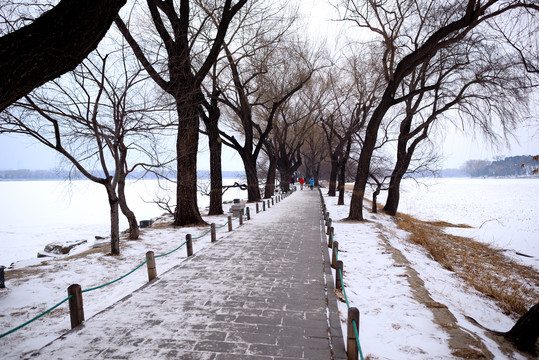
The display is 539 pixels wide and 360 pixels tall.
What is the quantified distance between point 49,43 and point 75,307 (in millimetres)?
3588

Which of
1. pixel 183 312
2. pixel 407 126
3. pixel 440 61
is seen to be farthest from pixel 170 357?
pixel 407 126

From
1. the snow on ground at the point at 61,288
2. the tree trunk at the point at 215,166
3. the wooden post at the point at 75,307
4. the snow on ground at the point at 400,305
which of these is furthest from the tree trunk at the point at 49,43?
the tree trunk at the point at 215,166

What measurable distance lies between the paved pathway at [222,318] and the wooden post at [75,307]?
0.37 feet

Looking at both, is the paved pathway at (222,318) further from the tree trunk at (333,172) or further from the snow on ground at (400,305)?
the tree trunk at (333,172)

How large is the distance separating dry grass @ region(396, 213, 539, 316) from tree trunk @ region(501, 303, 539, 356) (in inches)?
96.9

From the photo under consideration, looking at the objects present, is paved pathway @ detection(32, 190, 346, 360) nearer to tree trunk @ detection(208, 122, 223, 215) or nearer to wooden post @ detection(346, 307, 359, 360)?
wooden post @ detection(346, 307, 359, 360)

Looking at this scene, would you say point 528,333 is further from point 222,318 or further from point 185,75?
point 185,75

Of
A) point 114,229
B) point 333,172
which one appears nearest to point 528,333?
point 114,229

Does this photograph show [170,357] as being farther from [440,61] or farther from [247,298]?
[440,61]

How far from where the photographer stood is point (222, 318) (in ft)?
14.3

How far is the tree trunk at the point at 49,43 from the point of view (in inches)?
114

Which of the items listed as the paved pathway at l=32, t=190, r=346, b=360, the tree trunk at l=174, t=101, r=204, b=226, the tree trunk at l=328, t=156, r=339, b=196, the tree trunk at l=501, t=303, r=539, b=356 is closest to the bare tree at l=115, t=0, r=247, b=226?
the tree trunk at l=174, t=101, r=204, b=226

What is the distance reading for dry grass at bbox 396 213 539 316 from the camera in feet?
23.0

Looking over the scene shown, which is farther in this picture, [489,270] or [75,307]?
[489,270]
